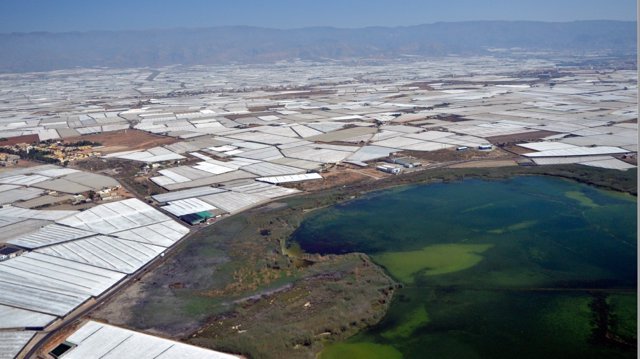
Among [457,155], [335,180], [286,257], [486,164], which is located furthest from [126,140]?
[486,164]

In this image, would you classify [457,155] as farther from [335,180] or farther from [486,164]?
[335,180]

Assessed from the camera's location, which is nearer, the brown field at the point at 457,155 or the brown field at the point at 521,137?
the brown field at the point at 457,155

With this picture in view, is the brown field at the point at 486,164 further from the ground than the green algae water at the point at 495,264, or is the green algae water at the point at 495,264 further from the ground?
the brown field at the point at 486,164

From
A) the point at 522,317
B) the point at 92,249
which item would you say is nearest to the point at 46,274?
the point at 92,249

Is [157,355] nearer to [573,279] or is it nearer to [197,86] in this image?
[573,279]

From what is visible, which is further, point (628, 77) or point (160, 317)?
point (628, 77)

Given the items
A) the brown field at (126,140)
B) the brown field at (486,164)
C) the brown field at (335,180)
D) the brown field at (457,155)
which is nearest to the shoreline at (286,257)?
the brown field at (335,180)

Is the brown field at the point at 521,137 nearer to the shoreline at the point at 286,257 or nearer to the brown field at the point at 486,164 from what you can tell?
the brown field at the point at 486,164

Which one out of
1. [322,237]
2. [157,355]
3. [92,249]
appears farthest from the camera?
[322,237]
